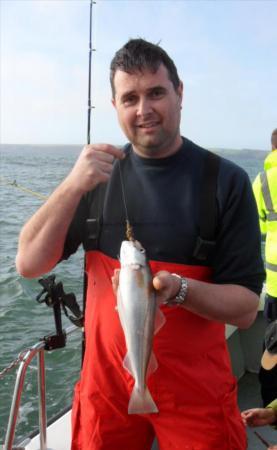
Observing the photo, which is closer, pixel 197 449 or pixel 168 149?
pixel 197 449

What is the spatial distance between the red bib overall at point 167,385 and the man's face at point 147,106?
71 centimetres

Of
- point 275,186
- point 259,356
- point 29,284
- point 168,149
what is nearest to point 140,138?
point 168,149

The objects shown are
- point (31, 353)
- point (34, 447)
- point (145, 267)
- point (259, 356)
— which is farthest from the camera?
point (259, 356)

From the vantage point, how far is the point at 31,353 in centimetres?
298

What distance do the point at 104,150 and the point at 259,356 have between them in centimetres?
394

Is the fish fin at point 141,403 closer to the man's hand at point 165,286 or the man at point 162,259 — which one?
the man at point 162,259

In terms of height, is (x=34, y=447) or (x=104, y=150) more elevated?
(x=104, y=150)

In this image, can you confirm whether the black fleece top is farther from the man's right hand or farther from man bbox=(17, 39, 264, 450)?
the man's right hand

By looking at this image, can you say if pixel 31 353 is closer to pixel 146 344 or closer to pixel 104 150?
pixel 146 344

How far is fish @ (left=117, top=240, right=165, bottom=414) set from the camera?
2.12m

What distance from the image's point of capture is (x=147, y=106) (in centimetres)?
243

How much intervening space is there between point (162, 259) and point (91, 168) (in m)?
0.64

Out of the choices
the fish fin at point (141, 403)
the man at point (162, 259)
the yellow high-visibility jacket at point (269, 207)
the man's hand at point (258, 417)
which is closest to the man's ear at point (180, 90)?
the man at point (162, 259)

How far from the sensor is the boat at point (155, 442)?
286cm
